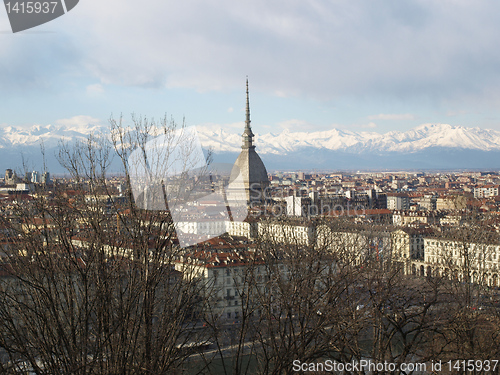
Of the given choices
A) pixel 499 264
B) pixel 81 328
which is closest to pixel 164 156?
pixel 81 328

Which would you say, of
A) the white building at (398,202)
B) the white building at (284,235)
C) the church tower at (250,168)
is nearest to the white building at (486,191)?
the white building at (398,202)

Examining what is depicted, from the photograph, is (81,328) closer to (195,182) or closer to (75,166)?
(75,166)

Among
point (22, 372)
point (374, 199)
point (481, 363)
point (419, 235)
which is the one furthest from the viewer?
point (374, 199)

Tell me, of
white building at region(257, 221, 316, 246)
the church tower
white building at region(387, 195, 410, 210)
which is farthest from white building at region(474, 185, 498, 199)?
white building at region(257, 221, 316, 246)

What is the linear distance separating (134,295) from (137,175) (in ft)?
3.74

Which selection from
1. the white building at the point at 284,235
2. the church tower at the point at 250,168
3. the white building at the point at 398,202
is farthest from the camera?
the white building at the point at 398,202

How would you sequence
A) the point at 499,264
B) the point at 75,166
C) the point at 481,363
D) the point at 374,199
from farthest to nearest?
the point at 374,199
the point at 499,264
the point at 481,363
the point at 75,166

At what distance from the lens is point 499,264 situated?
82.1 feet

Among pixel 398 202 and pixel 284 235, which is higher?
pixel 284 235

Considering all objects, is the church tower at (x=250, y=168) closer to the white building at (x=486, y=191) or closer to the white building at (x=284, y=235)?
the white building at (x=284, y=235)

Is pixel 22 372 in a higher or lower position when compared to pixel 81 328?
lower

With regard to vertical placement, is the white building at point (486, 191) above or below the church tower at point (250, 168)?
below

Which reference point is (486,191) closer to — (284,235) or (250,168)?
(250,168)

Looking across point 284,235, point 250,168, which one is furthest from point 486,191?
point 284,235
